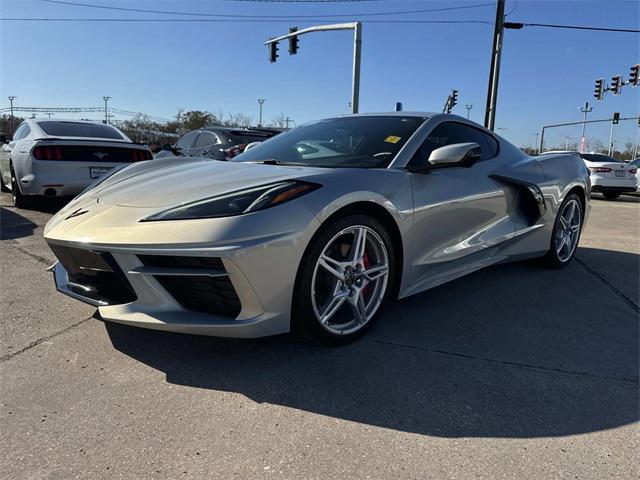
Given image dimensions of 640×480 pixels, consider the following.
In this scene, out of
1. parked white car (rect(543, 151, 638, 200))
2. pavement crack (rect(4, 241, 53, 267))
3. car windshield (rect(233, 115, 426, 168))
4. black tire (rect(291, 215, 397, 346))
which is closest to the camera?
black tire (rect(291, 215, 397, 346))

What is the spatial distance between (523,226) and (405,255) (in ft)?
4.96

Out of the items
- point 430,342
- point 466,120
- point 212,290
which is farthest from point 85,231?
point 466,120

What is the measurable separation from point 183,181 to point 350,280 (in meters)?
1.06

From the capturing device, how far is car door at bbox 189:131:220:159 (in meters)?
9.03

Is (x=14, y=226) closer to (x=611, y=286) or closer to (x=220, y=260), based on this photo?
(x=220, y=260)

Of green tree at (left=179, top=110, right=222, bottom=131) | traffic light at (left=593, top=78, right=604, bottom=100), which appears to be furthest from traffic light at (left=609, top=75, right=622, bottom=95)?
green tree at (left=179, top=110, right=222, bottom=131)

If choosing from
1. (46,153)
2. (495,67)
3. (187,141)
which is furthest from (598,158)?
(46,153)

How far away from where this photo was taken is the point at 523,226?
3.88 metres

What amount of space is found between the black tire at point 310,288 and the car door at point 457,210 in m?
0.38

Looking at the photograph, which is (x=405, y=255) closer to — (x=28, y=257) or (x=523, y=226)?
(x=523, y=226)

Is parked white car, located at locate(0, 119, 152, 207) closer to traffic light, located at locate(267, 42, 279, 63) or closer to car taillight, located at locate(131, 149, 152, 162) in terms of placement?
car taillight, located at locate(131, 149, 152, 162)

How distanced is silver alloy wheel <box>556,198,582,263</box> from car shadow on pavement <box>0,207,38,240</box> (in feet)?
17.3

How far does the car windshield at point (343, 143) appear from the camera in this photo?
9.94 feet

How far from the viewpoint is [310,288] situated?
7.80ft
